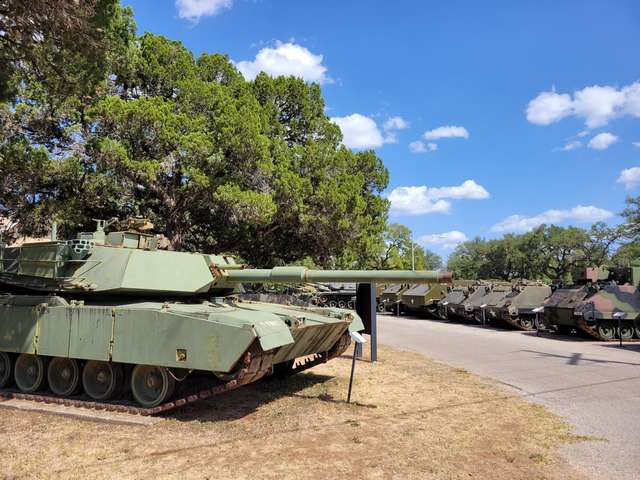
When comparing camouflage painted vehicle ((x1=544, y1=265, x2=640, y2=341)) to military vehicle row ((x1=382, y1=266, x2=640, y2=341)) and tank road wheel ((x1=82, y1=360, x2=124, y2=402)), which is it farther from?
tank road wheel ((x1=82, y1=360, x2=124, y2=402))

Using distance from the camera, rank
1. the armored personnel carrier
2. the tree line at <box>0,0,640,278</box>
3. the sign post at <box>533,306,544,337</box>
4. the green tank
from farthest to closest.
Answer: the armored personnel carrier < the sign post at <box>533,306,544,337</box> < the tree line at <box>0,0,640,278</box> < the green tank

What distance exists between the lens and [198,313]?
735cm

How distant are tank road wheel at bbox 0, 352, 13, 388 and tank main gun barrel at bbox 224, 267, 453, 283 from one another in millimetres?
3872

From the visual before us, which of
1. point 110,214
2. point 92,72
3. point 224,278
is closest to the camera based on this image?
point 224,278

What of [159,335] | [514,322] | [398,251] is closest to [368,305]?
[159,335]

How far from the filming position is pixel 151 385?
7.75 metres

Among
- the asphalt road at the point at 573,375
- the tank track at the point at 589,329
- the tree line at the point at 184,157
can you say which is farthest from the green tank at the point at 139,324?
the tank track at the point at 589,329

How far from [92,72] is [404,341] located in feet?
36.4

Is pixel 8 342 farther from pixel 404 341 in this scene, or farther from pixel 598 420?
pixel 404 341

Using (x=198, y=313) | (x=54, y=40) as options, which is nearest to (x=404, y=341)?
(x=198, y=313)

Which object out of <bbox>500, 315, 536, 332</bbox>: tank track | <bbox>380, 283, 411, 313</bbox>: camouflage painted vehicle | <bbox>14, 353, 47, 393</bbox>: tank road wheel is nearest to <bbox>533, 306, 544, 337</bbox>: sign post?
<bbox>500, 315, 536, 332</bbox>: tank track

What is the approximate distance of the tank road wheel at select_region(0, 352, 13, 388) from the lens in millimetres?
8992

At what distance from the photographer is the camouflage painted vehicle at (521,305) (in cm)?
2052

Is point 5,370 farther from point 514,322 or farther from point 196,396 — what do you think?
point 514,322
